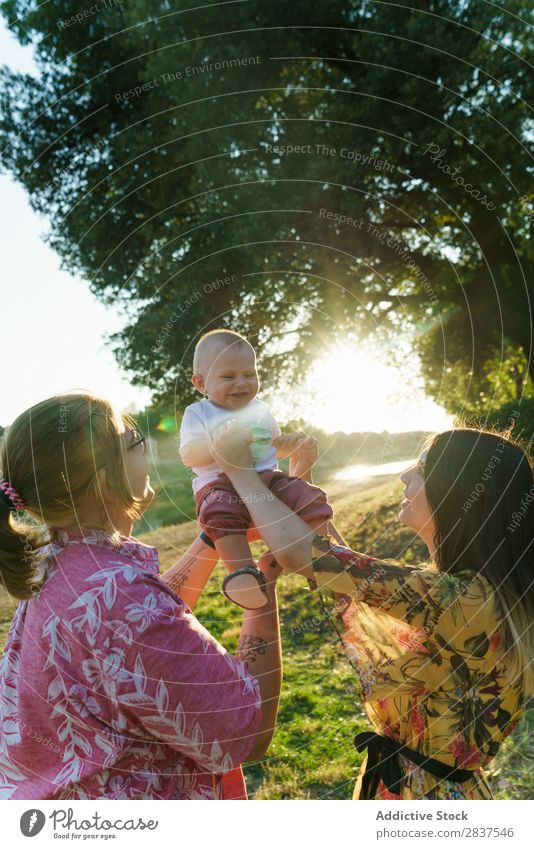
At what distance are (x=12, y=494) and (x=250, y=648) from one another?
793 mm

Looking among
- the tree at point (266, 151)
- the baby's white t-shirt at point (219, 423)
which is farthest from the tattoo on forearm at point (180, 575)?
the tree at point (266, 151)

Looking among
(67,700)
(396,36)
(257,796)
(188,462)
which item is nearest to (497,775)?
(257,796)

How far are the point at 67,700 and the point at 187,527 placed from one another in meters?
11.2

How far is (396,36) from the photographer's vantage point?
27.2 ft

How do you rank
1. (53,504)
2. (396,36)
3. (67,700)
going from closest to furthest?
(67,700), (53,504), (396,36)

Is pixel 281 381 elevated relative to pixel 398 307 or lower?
lower

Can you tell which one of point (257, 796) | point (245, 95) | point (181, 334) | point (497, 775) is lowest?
point (257, 796)

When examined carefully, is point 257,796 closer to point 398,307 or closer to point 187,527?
point 398,307

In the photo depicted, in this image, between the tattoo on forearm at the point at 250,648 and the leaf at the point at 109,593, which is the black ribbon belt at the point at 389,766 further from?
the leaf at the point at 109,593

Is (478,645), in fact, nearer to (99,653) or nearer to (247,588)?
(247,588)

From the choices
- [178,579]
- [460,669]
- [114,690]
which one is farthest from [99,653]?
[460,669]

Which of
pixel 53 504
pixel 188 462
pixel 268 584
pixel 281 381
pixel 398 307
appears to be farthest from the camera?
pixel 398 307

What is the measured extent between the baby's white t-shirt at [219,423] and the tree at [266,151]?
13.4ft

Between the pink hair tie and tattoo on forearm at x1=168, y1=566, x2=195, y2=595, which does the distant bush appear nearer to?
tattoo on forearm at x1=168, y1=566, x2=195, y2=595
